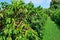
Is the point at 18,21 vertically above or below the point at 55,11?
above

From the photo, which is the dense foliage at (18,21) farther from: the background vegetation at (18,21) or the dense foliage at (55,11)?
the dense foliage at (55,11)

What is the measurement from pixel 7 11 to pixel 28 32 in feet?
2.47

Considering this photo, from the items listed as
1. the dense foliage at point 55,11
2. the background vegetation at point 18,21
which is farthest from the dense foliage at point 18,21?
the dense foliage at point 55,11

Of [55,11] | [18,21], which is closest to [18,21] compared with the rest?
[18,21]

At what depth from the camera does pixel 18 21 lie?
22.7 feet

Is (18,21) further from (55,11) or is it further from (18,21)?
(55,11)

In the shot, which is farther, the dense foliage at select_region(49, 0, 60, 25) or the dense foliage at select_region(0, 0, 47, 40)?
the dense foliage at select_region(49, 0, 60, 25)

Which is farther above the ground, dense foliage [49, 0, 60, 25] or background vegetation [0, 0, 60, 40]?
background vegetation [0, 0, 60, 40]

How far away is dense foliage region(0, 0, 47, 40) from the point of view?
6805mm

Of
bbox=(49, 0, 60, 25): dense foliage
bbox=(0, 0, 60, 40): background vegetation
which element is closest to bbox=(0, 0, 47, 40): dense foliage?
bbox=(0, 0, 60, 40): background vegetation

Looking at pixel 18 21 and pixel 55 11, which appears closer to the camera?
pixel 18 21

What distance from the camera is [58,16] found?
23719 mm

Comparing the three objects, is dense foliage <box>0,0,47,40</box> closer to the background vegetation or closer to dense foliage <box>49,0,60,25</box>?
the background vegetation

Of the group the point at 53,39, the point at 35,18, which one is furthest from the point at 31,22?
the point at 53,39
